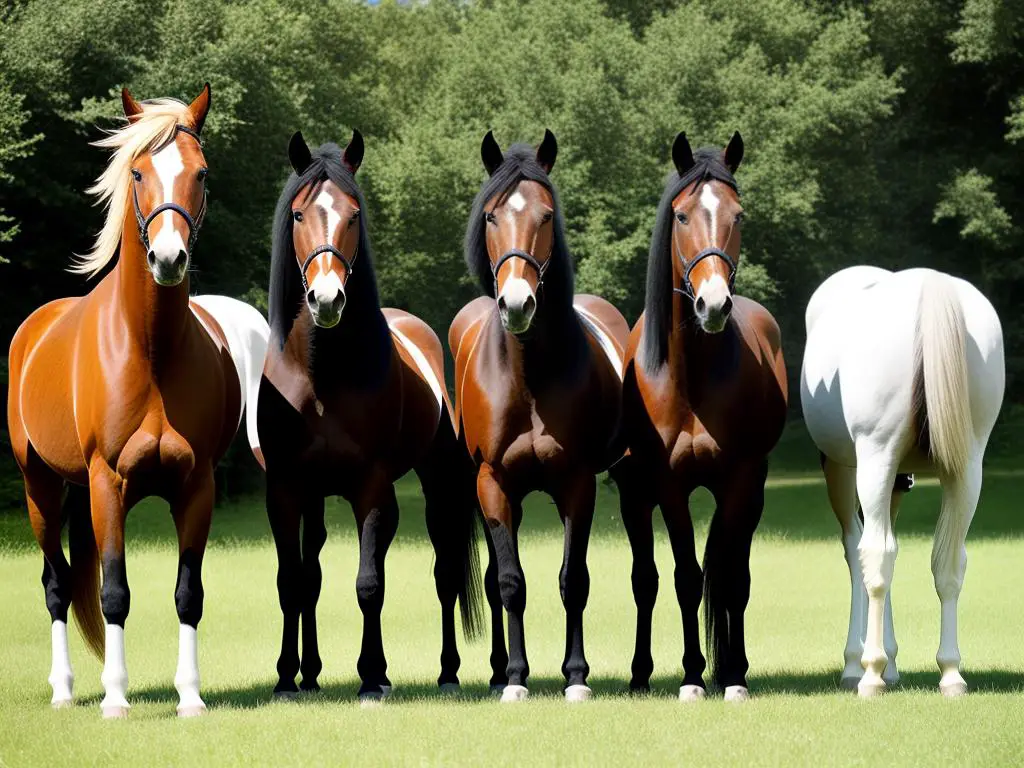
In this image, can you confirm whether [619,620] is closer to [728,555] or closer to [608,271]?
[728,555]

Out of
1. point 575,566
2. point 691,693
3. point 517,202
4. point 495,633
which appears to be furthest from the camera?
point 495,633

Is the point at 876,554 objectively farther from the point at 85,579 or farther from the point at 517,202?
the point at 85,579

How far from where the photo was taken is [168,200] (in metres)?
7.53

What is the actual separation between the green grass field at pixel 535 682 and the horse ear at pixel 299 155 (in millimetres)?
3256

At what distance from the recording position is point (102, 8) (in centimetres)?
2508

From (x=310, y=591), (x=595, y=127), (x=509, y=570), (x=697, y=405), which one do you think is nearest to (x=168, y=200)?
(x=310, y=591)

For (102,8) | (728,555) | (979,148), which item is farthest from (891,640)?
(979,148)

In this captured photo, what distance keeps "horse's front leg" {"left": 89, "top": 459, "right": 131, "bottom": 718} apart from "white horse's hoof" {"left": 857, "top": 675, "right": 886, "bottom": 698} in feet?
14.3

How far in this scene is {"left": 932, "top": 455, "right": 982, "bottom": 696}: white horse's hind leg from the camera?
8.38 metres

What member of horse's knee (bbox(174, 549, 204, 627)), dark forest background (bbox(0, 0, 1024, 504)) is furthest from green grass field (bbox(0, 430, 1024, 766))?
dark forest background (bbox(0, 0, 1024, 504))

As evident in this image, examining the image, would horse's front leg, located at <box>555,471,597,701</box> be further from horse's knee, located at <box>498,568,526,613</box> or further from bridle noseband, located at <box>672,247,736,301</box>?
bridle noseband, located at <box>672,247,736,301</box>

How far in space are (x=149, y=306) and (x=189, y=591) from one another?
168cm

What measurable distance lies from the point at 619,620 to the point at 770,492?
56.7 ft

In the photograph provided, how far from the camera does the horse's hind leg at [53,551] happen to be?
348 inches
